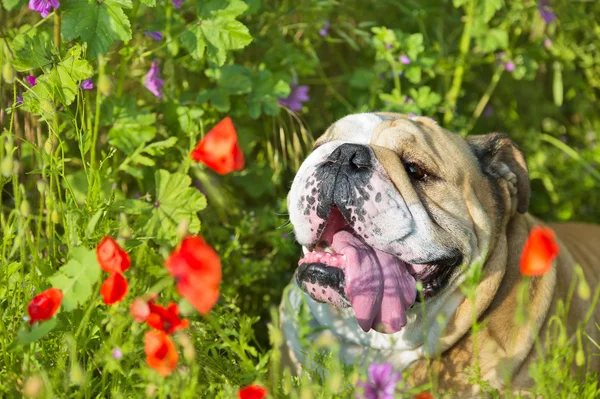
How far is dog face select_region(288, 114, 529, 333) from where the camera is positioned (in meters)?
2.77

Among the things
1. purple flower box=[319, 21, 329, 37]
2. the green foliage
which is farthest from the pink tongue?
purple flower box=[319, 21, 329, 37]

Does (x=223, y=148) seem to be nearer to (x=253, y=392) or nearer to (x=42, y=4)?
(x=253, y=392)

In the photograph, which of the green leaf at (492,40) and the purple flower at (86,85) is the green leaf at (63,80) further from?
the green leaf at (492,40)

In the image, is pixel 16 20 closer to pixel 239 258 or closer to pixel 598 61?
pixel 239 258

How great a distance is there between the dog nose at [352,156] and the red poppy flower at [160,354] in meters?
1.14

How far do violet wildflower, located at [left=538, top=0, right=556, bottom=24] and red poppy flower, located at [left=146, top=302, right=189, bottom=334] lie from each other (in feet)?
9.59

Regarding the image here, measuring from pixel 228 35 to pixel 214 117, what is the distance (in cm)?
58

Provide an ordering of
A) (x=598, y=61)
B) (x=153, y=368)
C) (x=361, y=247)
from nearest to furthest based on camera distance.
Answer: (x=153, y=368) → (x=361, y=247) → (x=598, y=61)

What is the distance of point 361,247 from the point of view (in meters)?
2.87

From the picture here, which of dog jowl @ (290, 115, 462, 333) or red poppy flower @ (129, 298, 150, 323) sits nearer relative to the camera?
red poppy flower @ (129, 298, 150, 323)

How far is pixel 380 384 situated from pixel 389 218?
22.5 inches

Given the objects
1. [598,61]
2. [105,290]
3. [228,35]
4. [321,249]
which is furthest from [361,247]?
[598,61]

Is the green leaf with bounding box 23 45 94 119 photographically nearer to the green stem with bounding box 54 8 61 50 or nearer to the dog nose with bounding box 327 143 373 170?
the green stem with bounding box 54 8 61 50

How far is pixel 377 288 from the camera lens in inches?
110
